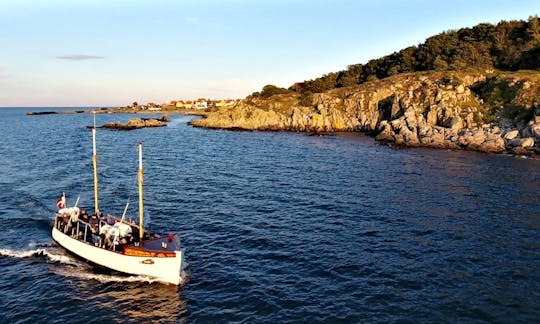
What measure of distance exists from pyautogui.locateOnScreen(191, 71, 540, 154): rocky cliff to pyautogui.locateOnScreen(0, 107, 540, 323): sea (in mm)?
20714

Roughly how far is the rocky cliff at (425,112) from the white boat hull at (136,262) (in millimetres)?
87159

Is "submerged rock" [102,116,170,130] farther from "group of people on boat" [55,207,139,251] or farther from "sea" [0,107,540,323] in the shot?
"group of people on boat" [55,207,139,251]

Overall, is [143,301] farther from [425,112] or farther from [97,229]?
[425,112]

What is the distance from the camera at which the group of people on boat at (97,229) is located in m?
36.3

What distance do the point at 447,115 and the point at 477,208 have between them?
70.7 meters

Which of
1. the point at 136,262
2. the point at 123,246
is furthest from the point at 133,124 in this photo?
the point at 136,262

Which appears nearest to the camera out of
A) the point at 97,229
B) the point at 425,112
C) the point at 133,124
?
the point at 97,229

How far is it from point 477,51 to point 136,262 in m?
169

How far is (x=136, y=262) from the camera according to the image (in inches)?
1340

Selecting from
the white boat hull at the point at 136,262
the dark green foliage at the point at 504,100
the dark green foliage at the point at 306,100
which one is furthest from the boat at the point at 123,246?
the dark green foliage at the point at 306,100

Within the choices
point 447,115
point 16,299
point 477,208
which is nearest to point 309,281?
point 16,299

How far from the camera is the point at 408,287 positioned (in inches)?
1247

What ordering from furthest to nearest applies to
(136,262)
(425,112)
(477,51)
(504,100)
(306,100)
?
1. (306,100)
2. (477,51)
3. (425,112)
4. (504,100)
5. (136,262)

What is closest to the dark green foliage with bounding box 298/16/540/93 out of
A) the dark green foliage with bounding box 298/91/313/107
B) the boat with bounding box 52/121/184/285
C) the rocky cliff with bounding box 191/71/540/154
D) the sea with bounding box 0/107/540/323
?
the dark green foliage with bounding box 298/91/313/107
